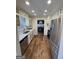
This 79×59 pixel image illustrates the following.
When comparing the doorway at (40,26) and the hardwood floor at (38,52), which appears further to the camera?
the doorway at (40,26)

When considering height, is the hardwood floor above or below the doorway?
below

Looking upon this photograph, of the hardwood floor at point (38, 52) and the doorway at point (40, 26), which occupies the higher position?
the doorway at point (40, 26)

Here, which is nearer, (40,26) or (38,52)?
(38,52)

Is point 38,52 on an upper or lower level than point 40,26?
lower

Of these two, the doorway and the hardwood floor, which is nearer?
the hardwood floor
